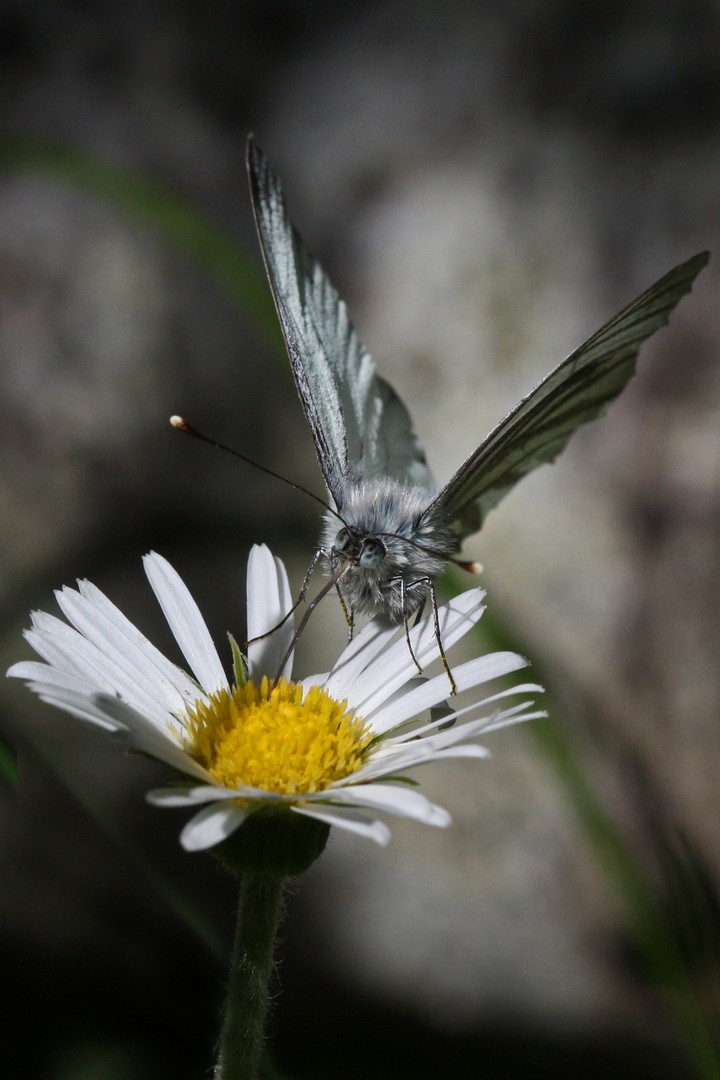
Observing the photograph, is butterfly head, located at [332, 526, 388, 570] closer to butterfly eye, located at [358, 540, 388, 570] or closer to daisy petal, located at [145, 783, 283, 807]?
butterfly eye, located at [358, 540, 388, 570]

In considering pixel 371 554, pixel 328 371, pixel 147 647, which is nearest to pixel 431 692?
pixel 371 554

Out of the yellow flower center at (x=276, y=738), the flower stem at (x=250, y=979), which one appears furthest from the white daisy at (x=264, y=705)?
the flower stem at (x=250, y=979)

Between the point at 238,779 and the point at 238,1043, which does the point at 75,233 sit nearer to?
the point at 238,779

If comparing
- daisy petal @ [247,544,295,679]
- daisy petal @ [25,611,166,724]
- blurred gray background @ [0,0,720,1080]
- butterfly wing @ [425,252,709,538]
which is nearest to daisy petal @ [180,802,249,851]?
daisy petal @ [25,611,166,724]

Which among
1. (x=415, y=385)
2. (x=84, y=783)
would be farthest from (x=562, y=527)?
(x=84, y=783)

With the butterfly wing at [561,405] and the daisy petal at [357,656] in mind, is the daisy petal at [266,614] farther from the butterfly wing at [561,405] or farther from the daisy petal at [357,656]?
the butterfly wing at [561,405]
